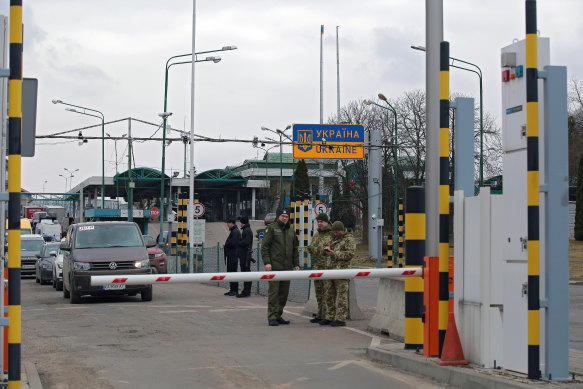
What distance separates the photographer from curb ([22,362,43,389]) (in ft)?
24.5

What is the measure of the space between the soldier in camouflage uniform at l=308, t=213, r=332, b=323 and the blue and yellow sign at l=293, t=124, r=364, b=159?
677 inches

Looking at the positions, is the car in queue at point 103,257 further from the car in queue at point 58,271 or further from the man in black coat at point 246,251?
the car in queue at point 58,271

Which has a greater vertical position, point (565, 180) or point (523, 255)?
point (565, 180)

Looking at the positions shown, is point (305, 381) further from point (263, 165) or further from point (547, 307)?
point (263, 165)

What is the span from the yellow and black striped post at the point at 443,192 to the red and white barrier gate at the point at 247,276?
1.94 ft

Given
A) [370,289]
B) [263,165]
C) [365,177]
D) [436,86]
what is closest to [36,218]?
[263,165]

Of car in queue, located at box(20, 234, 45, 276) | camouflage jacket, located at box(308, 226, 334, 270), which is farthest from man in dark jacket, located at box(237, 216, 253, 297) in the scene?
car in queue, located at box(20, 234, 45, 276)

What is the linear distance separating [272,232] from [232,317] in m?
1.92

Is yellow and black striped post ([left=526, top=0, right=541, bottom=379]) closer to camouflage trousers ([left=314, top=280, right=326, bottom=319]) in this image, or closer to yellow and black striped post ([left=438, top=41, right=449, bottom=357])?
yellow and black striped post ([left=438, top=41, right=449, bottom=357])

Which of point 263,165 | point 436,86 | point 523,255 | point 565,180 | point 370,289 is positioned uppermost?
point 263,165

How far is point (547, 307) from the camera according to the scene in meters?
6.84

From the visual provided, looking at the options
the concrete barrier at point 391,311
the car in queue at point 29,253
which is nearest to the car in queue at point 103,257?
the concrete barrier at point 391,311

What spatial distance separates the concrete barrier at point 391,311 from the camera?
11324 millimetres

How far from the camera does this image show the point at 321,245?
43.3 feet
